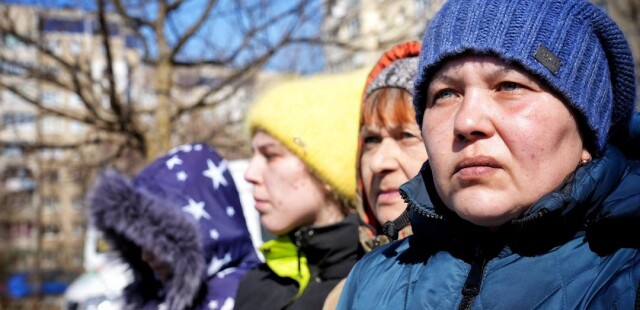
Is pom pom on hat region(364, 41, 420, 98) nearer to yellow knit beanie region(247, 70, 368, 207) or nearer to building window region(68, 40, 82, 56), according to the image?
yellow knit beanie region(247, 70, 368, 207)

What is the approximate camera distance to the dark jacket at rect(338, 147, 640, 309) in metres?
1.38

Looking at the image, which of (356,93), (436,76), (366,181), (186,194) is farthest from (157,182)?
(436,76)

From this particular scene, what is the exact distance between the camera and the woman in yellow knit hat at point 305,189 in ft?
9.20

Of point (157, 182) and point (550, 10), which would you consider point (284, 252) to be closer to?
point (157, 182)

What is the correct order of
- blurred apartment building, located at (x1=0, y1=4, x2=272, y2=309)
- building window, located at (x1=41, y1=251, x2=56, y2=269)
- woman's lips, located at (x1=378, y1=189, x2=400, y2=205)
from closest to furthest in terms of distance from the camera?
woman's lips, located at (x1=378, y1=189, x2=400, y2=205) → blurred apartment building, located at (x1=0, y1=4, x2=272, y2=309) → building window, located at (x1=41, y1=251, x2=56, y2=269)

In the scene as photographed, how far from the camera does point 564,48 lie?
1567 millimetres

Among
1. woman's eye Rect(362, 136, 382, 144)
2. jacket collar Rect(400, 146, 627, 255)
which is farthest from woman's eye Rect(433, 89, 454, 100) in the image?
woman's eye Rect(362, 136, 382, 144)

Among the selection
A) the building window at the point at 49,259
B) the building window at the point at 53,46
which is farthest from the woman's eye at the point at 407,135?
the building window at the point at 49,259

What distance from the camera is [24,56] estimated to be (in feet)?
27.0

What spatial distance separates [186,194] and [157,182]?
157 millimetres

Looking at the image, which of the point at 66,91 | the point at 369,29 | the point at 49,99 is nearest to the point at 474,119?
the point at 66,91

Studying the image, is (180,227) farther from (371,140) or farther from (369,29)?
(369,29)

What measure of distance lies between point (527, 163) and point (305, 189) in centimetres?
158

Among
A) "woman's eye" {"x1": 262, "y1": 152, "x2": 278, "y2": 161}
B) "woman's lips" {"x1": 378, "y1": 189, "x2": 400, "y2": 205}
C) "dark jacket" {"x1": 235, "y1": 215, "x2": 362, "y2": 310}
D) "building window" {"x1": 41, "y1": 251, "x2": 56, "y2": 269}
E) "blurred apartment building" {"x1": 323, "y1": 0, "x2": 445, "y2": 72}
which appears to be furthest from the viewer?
"building window" {"x1": 41, "y1": 251, "x2": 56, "y2": 269}
